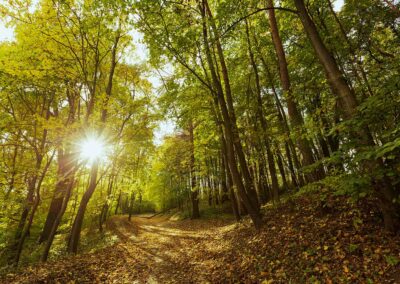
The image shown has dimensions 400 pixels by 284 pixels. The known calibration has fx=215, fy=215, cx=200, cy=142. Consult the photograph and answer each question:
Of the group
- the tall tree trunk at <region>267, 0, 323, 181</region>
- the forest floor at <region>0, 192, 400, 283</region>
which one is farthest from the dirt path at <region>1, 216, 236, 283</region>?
the tall tree trunk at <region>267, 0, 323, 181</region>

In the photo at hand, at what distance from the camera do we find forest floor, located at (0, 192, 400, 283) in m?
4.09

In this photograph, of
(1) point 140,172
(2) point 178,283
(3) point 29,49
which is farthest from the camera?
(1) point 140,172

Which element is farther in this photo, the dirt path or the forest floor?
the dirt path

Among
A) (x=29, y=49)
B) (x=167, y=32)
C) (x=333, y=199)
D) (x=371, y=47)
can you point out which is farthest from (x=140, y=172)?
(x=371, y=47)

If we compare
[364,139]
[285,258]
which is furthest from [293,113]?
[285,258]

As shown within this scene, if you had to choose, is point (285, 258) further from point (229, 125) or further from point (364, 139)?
point (229, 125)

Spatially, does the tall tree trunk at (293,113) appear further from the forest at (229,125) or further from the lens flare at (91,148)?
the lens flare at (91,148)

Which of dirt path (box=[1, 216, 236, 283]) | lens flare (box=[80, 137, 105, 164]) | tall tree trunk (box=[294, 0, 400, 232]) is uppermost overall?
lens flare (box=[80, 137, 105, 164])

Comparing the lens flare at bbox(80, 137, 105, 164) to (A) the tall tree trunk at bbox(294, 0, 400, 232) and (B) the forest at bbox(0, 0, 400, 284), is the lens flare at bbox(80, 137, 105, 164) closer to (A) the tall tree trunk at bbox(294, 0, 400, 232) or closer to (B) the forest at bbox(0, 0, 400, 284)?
(B) the forest at bbox(0, 0, 400, 284)

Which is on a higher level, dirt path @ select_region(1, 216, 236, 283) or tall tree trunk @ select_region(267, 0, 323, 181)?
tall tree trunk @ select_region(267, 0, 323, 181)

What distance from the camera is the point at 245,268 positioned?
5785 mm

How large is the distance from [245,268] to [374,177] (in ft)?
12.8

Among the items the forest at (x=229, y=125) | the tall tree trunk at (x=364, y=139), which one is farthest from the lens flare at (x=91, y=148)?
the tall tree trunk at (x=364, y=139)

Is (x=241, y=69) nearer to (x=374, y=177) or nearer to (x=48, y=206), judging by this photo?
(x=374, y=177)
